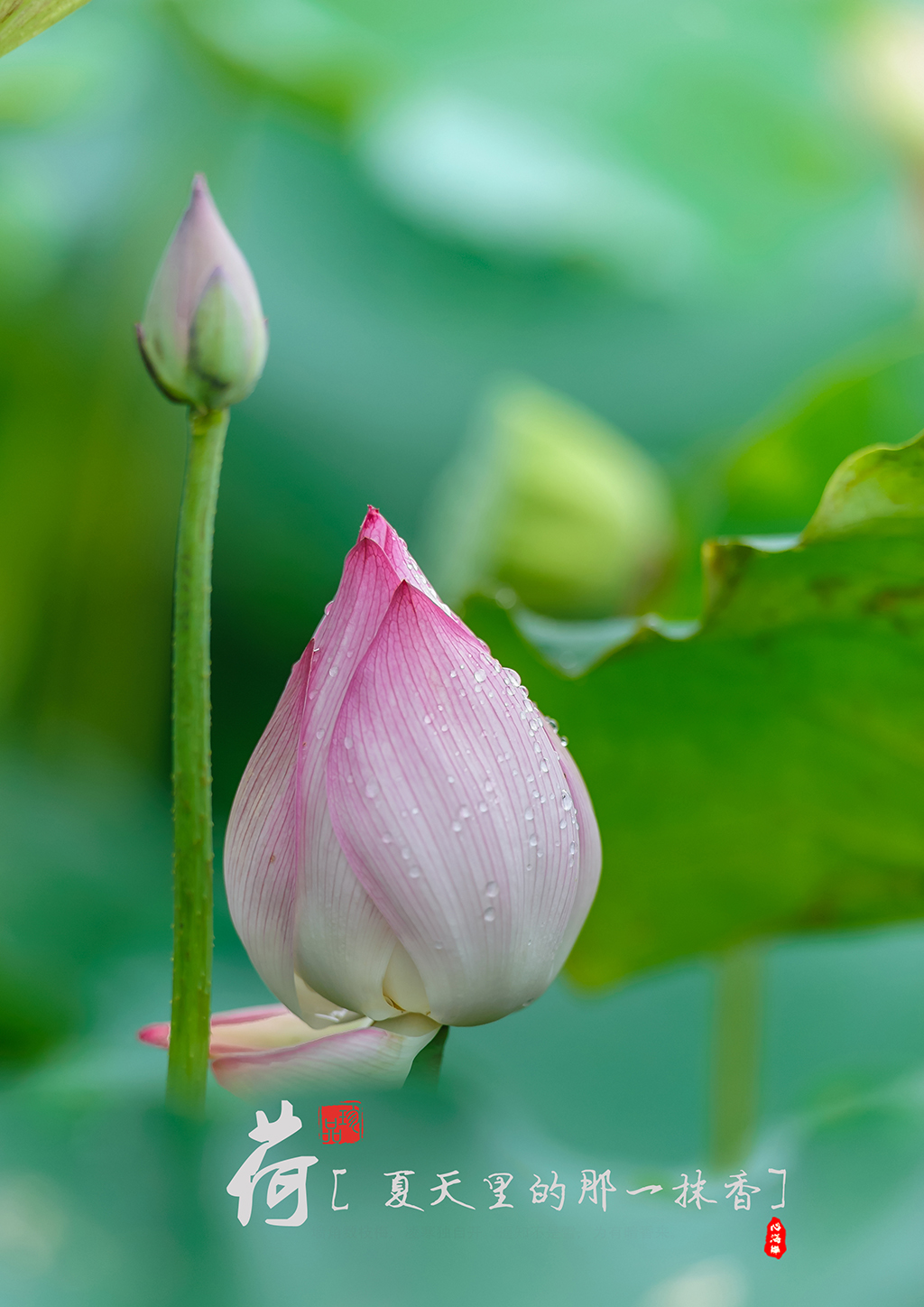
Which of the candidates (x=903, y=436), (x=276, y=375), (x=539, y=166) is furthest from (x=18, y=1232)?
(x=539, y=166)

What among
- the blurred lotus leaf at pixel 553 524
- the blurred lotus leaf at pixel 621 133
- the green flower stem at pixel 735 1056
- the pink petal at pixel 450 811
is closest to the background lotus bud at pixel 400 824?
the pink petal at pixel 450 811

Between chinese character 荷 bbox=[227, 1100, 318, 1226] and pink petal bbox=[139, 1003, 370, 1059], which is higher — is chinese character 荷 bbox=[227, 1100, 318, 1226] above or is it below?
below

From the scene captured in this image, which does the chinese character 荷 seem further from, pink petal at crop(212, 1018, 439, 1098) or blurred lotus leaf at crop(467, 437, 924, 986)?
blurred lotus leaf at crop(467, 437, 924, 986)

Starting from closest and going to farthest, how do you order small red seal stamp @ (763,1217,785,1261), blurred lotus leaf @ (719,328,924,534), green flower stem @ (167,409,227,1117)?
green flower stem @ (167,409,227,1117) → small red seal stamp @ (763,1217,785,1261) → blurred lotus leaf @ (719,328,924,534)

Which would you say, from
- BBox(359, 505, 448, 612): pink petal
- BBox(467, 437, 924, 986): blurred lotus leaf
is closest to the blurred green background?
BBox(467, 437, 924, 986): blurred lotus leaf

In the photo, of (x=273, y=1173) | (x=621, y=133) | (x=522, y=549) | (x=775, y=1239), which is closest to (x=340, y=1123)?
(x=273, y=1173)

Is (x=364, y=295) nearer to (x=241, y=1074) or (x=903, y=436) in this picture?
(x=903, y=436)
